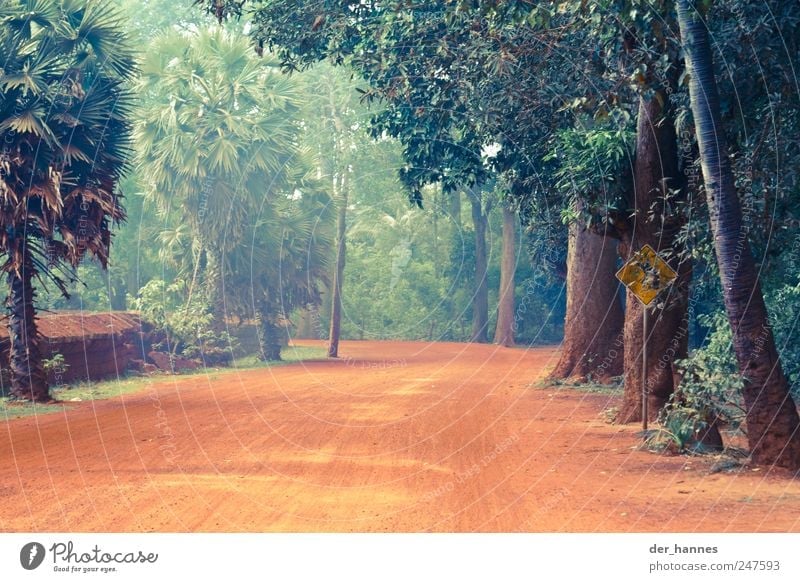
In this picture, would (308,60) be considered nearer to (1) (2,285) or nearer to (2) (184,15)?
(1) (2,285)

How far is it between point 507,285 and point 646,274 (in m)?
32.6

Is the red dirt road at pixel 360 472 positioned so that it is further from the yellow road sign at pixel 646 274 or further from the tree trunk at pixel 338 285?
the tree trunk at pixel 338 285

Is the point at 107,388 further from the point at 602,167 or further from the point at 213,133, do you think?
the point at 602,167

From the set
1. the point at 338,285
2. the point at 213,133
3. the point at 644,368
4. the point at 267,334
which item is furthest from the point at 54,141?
the point at 338,285

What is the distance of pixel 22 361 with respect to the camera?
22.7 meters

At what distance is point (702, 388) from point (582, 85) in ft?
19.5

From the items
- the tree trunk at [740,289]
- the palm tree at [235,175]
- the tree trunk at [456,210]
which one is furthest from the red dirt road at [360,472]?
the tree trunk at [456,210]

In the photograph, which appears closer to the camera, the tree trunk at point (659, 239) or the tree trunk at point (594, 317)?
the tree trunk at point (659, 239)

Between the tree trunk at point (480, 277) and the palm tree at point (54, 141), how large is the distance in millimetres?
32466

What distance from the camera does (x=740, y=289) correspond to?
13.5 m

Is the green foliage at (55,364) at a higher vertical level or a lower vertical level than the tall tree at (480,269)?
lower

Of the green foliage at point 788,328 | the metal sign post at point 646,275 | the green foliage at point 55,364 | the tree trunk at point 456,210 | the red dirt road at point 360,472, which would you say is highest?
the tree trunk at point 456,210

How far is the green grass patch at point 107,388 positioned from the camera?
21469 millimetres

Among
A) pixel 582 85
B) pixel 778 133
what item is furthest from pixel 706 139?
pixel 582 85
